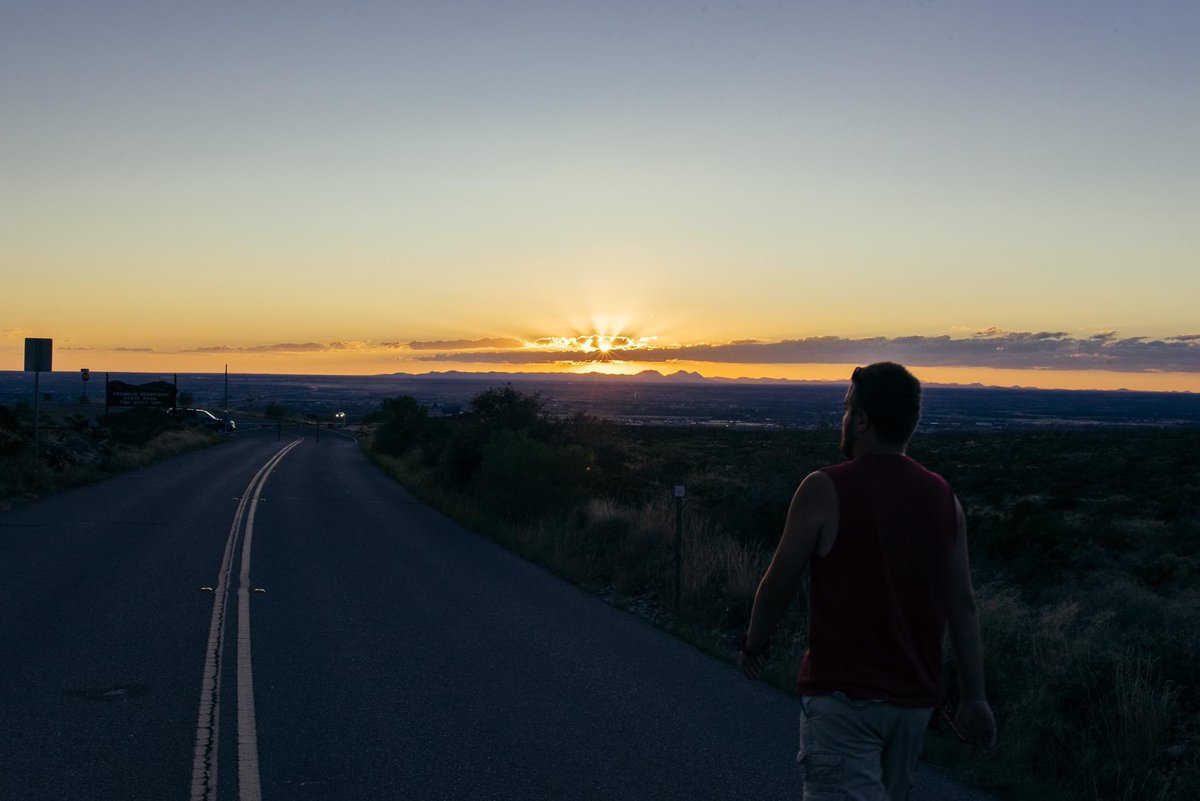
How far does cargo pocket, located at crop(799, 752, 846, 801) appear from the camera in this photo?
128 inches

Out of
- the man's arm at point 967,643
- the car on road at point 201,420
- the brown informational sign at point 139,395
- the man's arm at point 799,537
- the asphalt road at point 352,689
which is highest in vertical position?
the man's arm at point 799,537

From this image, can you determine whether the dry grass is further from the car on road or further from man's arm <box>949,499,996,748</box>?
the car on road

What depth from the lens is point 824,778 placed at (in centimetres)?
329

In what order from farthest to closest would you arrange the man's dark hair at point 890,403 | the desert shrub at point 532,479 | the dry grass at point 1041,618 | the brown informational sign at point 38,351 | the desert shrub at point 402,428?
1. the desert shrub at point 402,428
2. the brown informational sign at point 38,351
3. the desert shrub at point 532,479
4. the dry grass at point 1041,618
5. the man's dark hair at point 890,403

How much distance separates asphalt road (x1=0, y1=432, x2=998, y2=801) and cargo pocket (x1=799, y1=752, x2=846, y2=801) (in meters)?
2.59

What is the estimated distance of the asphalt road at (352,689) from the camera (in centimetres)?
591

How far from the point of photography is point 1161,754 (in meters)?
Result: 6.38

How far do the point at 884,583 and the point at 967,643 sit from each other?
0.44 metres

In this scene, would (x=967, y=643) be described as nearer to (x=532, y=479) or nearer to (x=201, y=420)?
(x=532, y=479)

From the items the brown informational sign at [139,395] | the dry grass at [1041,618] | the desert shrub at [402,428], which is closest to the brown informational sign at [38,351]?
the dry grass at [1041,618]

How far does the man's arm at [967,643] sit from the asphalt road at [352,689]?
8.16ft

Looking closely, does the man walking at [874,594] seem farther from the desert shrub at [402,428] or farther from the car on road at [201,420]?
the car on road at [201,420]

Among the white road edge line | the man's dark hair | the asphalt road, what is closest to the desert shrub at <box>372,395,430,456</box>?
the asphalt road

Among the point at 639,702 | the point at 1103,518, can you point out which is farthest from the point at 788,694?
the point at 1103,518
